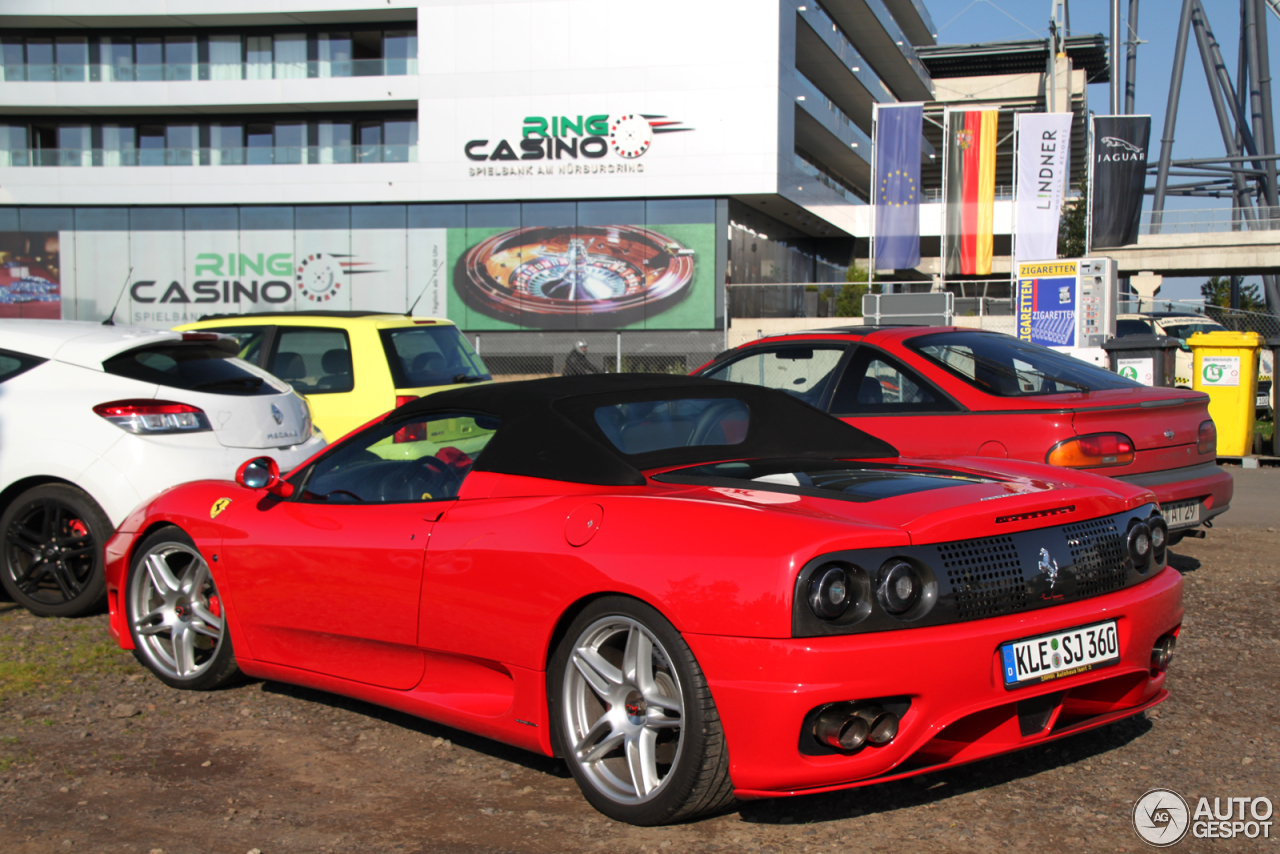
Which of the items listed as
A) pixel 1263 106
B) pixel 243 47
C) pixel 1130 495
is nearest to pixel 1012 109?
pixel 1263 106

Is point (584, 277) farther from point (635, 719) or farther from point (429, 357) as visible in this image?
point (635, 719)

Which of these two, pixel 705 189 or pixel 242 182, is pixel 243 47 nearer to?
pixel 242 182

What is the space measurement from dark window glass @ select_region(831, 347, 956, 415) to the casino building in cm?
2634

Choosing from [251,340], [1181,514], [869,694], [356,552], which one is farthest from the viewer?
[251,340]

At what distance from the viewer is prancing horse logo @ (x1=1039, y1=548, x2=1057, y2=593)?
10.3 ft

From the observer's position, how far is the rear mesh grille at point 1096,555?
→ 3.25 meters

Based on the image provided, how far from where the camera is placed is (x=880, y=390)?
672cm

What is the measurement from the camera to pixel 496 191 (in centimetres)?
3631

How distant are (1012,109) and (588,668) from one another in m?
62.9

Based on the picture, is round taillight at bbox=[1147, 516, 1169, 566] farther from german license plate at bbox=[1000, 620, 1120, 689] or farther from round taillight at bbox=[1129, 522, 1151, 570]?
german license plate at bbox=[1000, 620, 1120, 689]

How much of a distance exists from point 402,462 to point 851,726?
207 centimetres

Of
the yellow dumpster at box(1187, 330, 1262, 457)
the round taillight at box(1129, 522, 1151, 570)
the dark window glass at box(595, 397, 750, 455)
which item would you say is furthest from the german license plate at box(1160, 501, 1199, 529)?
the yellow dumpster at box(1187, 330, 1262, 457)

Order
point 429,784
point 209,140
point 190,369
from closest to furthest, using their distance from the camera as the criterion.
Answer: point 429,784, point 190,369, point 209,140

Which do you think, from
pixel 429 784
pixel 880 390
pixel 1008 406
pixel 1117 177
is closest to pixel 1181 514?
pixel 1008 406
